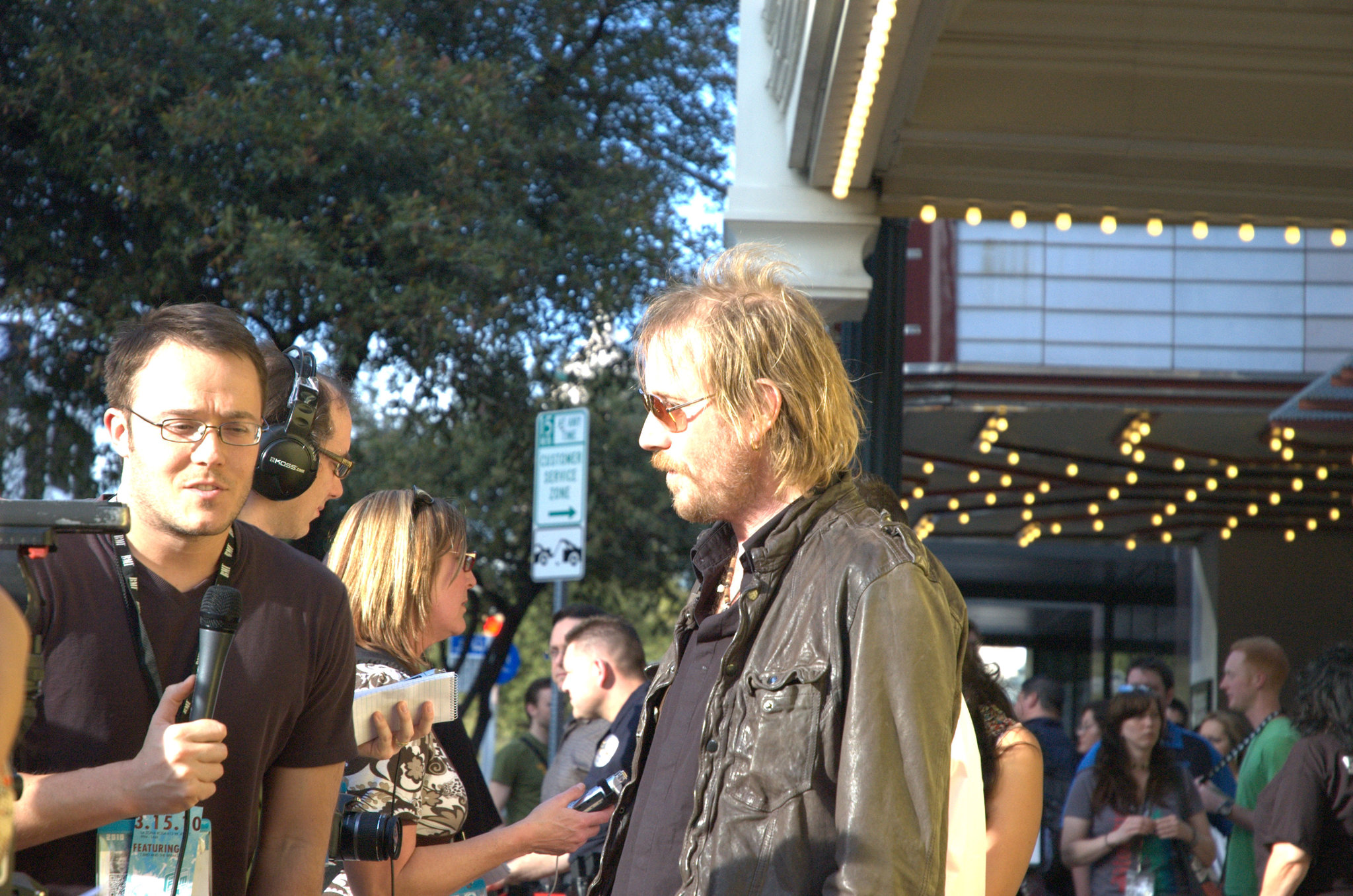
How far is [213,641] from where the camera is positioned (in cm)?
252

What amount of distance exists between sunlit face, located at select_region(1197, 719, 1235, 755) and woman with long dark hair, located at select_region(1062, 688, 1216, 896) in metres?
3.83

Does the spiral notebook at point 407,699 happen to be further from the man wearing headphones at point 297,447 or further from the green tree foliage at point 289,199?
the green tree foliage at point 289,199

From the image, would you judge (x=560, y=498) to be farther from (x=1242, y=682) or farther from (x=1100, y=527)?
(x=1100, y=527)

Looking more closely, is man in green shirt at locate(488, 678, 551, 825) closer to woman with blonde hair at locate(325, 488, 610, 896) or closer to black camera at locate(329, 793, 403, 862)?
woman with blonde hair at locate(325, 488, 610, 896)

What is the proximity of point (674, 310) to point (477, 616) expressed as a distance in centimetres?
1379

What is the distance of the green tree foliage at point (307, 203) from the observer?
29.0 feet

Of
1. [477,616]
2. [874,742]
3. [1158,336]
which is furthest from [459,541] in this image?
[477,616]

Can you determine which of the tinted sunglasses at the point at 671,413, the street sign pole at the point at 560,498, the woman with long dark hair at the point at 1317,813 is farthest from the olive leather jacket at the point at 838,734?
the street sign pole at the point at 560,498

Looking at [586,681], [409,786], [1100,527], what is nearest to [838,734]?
[409,786]

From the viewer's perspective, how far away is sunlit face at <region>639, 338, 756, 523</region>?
264cm

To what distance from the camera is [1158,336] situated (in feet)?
41.8

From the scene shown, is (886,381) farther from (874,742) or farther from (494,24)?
(874,742)

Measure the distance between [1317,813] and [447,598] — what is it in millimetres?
3653

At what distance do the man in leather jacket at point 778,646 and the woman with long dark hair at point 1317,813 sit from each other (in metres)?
3.63
